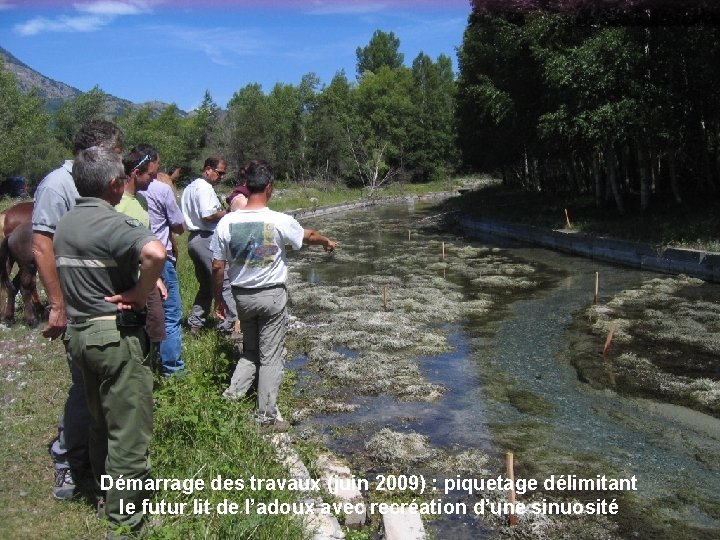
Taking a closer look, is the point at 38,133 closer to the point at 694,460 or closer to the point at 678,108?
the point at 678,108

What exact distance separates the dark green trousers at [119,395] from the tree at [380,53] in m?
91.6

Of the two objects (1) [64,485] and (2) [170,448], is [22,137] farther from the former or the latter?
(1) [64,485]

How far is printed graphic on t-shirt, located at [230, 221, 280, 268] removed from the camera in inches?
190

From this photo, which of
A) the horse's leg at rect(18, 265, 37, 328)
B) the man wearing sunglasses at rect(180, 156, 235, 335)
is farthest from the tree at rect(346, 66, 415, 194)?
the man wearing sunglasses at rect(180, 156, 235, 335)

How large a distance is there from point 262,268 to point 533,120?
2266cm

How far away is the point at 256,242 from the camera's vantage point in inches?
190

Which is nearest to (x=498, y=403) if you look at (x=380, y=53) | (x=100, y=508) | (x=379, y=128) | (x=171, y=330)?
(x=171, y=330)

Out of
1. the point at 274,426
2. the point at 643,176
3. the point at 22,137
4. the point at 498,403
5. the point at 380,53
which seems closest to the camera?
the point at 274,426

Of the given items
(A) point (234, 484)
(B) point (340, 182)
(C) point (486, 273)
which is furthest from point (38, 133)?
(A) point (234, 484)

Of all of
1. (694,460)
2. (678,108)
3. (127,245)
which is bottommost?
(694,460)

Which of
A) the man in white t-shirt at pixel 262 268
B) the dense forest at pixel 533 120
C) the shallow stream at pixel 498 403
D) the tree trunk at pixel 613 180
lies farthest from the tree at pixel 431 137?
the man in white t-shirt at pixel 262 268

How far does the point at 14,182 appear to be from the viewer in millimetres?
6656

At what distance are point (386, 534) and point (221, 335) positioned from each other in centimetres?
389

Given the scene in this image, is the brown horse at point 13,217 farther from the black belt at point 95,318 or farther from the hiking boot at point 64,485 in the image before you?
the black belt at point 95,318
